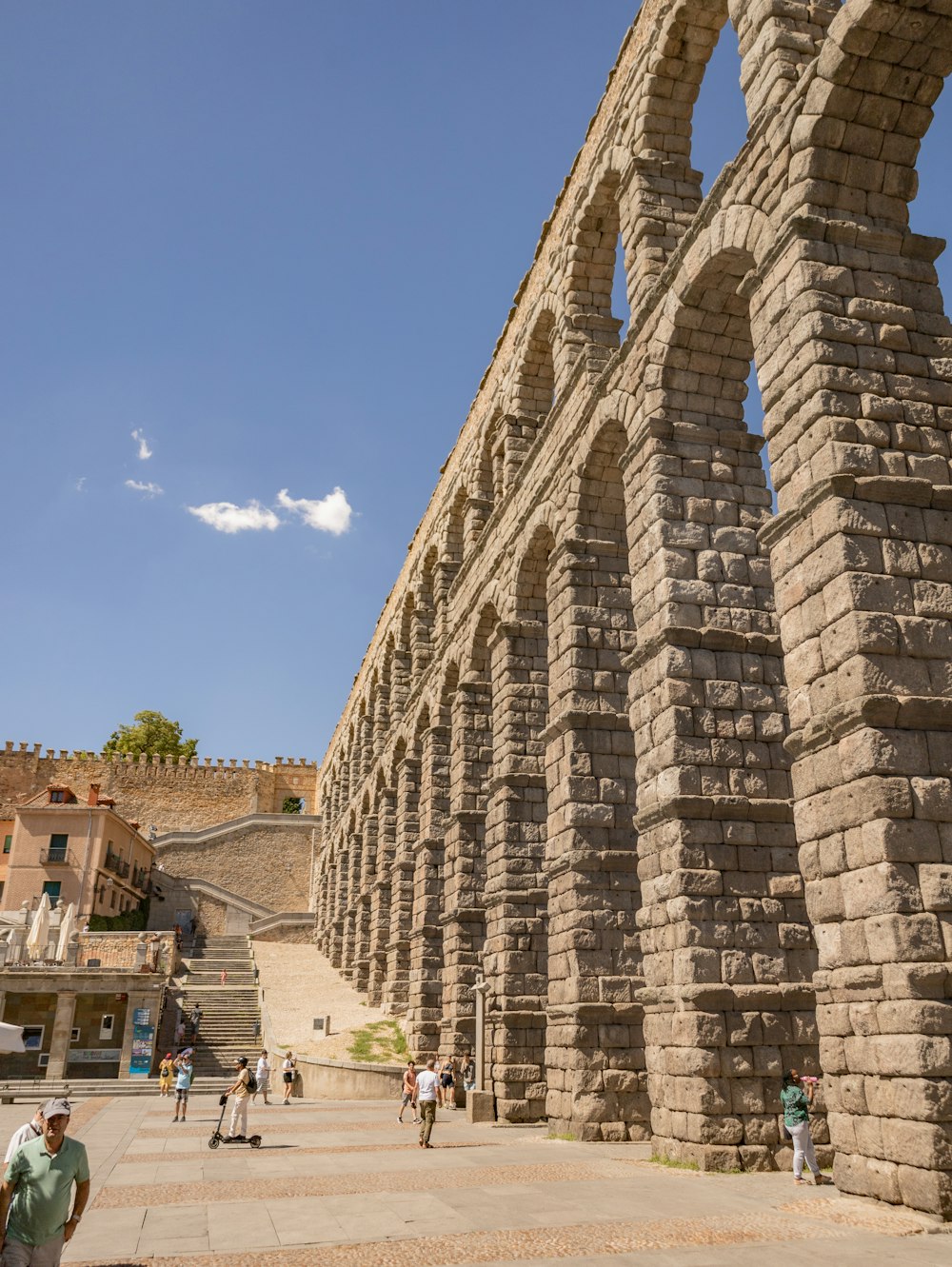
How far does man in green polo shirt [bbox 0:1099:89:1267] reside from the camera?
5.04 m

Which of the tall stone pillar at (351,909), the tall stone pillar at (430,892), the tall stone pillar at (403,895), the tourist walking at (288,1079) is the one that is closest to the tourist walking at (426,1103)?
the tall stone pillar at (430,892)

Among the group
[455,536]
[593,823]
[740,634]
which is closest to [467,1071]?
[593,823]

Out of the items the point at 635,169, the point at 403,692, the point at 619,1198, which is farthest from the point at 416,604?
the point at 619,1198

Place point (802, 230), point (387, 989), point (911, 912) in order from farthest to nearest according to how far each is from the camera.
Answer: point (387, 989) → point (802, 230) → point (911, 912)

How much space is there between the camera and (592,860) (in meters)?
14.4

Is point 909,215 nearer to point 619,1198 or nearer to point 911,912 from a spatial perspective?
point 911,912

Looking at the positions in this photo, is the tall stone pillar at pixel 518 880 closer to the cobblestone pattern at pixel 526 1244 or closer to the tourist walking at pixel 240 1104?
the tourist walking at pixel 240 1104

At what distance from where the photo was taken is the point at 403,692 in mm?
35375

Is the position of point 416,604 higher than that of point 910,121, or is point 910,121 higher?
point 416,604

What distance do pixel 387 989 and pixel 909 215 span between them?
1010 inches

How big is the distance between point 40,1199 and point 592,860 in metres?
10.1

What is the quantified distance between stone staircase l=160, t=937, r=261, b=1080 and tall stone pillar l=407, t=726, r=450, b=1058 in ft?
30.7

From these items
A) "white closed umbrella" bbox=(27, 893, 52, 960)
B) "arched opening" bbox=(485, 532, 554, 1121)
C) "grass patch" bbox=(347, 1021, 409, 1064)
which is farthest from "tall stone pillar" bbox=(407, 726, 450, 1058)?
"white closed umbrella" bbox=(27, 893, 52, 960)

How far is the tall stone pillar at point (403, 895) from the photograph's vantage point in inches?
1157
